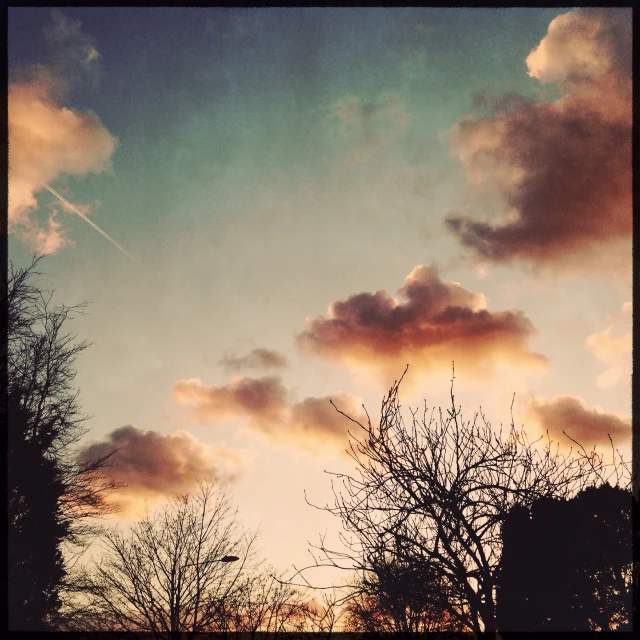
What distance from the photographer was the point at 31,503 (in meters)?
21.8

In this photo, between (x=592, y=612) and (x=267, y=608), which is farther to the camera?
(x=267, y=608)

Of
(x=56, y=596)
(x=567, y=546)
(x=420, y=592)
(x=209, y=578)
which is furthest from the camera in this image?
(x=209, y=578)

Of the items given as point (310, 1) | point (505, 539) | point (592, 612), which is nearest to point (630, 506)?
point (592, 612)

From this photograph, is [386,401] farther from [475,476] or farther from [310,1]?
[310,1]

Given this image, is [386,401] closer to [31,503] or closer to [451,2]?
[451,2]

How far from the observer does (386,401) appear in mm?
9555

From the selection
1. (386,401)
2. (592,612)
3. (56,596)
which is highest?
(386,401)

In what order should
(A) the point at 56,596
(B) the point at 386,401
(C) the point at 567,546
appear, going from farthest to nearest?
(A) the point at 56,596, (C) the point at 567,546, (B) the point at 386,401

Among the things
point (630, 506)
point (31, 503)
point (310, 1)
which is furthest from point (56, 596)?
point (310, 1)

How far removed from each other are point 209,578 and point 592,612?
69.8 feet

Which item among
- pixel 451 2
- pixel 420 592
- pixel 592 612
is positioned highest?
pixel 451 2

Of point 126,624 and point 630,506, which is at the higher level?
point 630,506

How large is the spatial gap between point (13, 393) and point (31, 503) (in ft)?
13.6

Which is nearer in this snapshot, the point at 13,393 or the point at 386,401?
the point at 386,401
